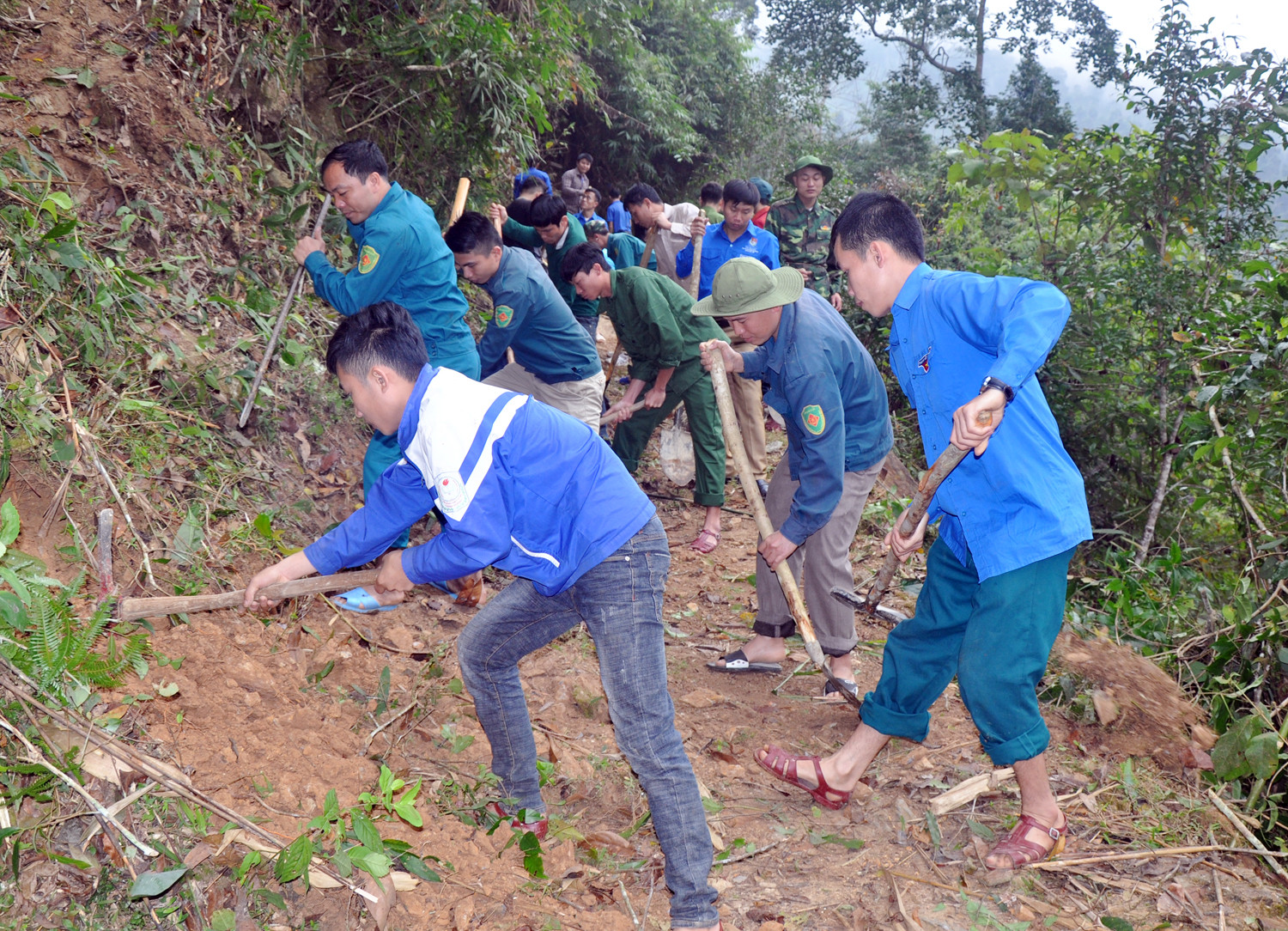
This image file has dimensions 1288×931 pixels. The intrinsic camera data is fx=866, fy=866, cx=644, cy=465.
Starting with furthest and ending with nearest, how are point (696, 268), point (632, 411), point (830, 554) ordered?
point (696, 268) → point (632, 411) → point (830, 554)

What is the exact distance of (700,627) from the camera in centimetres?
535

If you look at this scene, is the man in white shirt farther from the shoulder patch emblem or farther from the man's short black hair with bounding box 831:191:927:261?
the man's short black hair with bounding box 831:191:927:261

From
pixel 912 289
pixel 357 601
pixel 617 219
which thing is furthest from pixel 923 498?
pixel 617 219

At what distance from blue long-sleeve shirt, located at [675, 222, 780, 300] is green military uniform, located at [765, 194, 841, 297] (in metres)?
1.21

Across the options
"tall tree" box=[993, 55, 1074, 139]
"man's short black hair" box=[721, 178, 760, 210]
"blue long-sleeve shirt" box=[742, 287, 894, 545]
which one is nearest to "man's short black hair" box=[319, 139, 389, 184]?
"blue long-sleeve shirt" box=[742, 287, 894, 545]

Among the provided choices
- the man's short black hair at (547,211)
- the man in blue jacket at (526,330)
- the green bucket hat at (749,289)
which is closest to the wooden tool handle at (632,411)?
the man in blue jacket at (526,330)

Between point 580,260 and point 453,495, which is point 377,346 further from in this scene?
point 580,260

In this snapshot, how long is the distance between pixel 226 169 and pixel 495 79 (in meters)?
2.22

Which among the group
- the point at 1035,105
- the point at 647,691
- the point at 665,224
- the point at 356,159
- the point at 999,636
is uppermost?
the point at 1035,105

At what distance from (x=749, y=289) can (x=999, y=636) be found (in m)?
1.76

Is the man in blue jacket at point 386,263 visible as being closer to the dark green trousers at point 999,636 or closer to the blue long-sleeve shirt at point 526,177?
the dark green trousers at point 999,636

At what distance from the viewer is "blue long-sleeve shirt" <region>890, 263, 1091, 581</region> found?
2.72 m

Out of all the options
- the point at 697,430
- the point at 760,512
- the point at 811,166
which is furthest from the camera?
the point at 811,166

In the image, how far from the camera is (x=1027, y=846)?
3.11 metres
